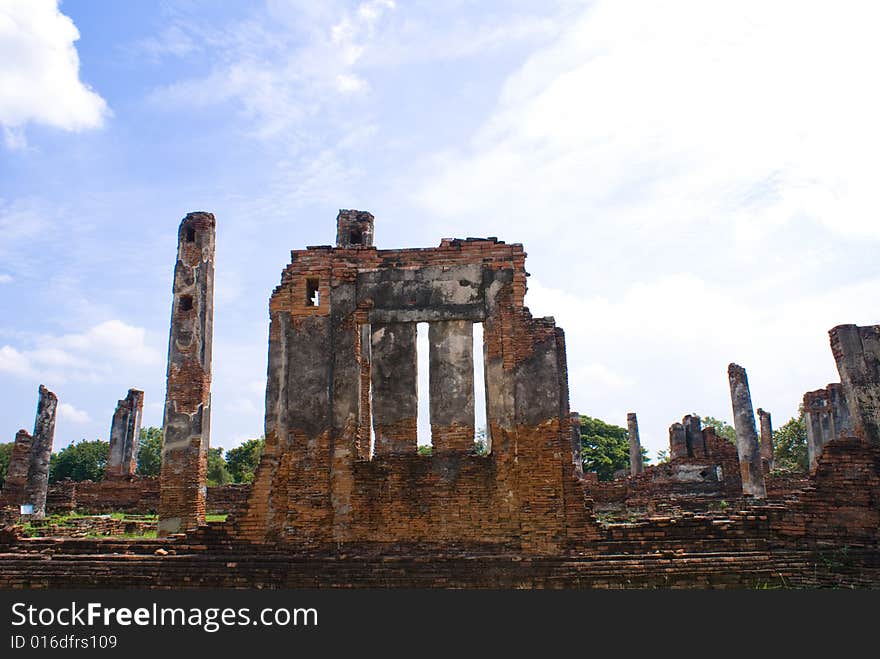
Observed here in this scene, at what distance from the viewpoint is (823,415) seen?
28.2 metres

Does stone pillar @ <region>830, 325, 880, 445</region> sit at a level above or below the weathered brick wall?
above

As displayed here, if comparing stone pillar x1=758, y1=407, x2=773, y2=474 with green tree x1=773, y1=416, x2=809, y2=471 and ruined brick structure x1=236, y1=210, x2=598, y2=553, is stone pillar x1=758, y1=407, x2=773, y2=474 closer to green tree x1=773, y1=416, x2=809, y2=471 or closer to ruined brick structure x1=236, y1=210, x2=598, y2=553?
green tree x1=773, y1=416, x2=809, y2=471

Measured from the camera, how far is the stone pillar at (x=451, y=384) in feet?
32.2

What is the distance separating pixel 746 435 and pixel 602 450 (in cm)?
2521

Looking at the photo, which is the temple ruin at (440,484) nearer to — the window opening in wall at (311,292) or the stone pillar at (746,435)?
the window opening in wall at (311,292)

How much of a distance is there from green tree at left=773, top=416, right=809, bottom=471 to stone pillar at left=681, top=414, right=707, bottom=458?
1894 centimetres

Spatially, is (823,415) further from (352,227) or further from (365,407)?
(365,407)

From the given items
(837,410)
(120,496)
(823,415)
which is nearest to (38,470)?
(120,496)

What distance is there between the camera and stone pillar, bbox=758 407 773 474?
30656mm

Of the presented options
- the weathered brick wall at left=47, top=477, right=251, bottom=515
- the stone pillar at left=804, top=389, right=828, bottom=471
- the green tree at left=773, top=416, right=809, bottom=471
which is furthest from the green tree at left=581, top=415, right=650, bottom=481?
the weathered brick wall at left=47, top=477, right=251, bottom=515

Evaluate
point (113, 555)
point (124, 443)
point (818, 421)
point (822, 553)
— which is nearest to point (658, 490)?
point (818, 421)

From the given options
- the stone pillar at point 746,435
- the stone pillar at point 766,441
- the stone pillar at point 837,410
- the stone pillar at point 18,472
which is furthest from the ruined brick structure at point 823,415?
the stone pillar at point 18,472

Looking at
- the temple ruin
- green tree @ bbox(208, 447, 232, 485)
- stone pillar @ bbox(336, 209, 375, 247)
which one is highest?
stone pillar @ bbox(336, 209, 375, 247)

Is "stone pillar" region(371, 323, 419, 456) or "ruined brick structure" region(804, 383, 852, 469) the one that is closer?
"stone pillar" region(371, 323, 419, 456)
